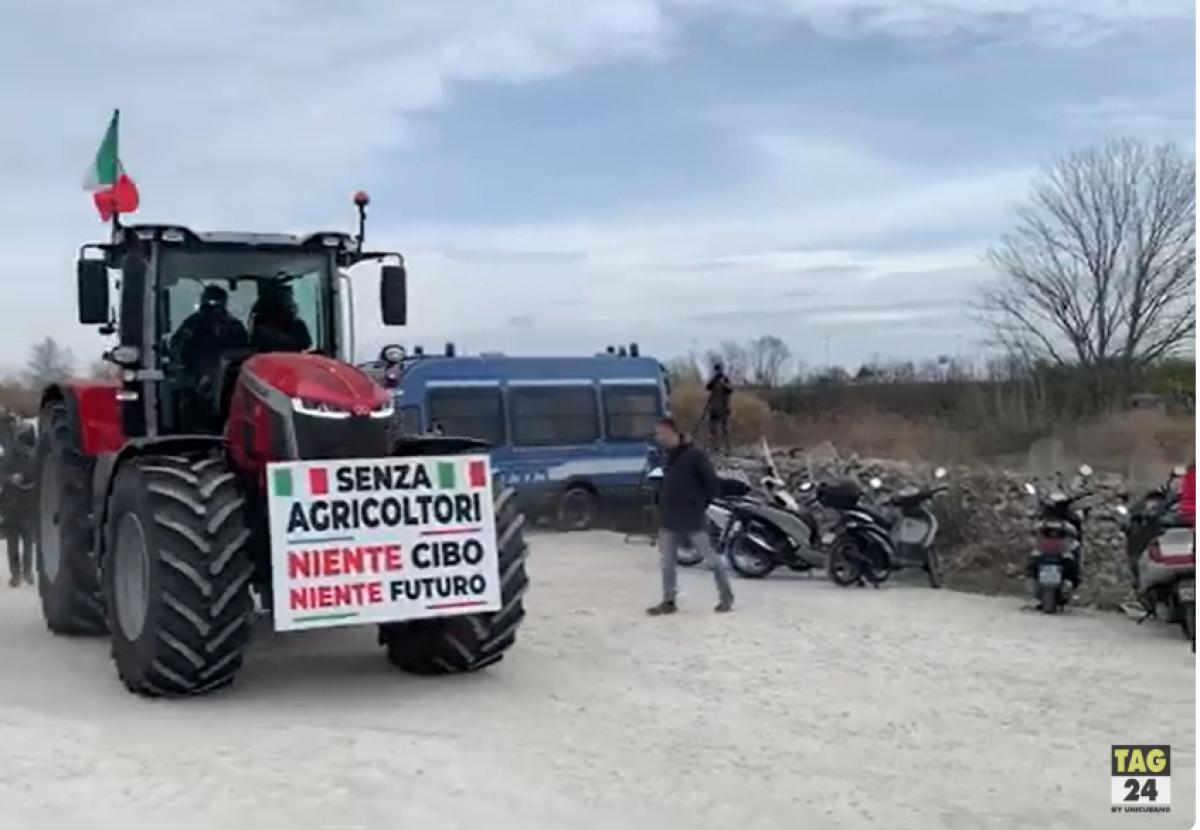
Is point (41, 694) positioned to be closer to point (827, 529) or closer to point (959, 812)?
point (959, 812)

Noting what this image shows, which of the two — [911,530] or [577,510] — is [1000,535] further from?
[577,510]

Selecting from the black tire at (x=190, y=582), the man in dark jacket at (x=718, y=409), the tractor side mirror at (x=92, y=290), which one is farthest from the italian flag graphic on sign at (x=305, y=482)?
the man in dark jacket at (x=718, y=409)

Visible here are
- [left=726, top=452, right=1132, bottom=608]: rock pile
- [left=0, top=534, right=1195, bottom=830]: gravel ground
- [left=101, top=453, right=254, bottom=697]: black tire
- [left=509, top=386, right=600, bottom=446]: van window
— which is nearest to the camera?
[left=0, top=534, right=1195, bottom=830]: gravel ground

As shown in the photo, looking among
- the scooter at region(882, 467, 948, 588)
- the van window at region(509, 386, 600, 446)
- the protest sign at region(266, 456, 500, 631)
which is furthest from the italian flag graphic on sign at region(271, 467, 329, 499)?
the van window at region(509, 386, 600, 446)

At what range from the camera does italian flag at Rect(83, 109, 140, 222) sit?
1085 centimetres

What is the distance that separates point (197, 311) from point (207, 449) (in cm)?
141

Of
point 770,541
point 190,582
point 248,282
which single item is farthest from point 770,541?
point 190,582

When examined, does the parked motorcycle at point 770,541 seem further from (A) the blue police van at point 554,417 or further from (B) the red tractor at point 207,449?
(B) the red tractor at point 207,449

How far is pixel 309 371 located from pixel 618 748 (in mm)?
3120

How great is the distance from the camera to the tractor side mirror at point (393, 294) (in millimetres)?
10391

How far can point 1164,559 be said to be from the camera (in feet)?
36.6

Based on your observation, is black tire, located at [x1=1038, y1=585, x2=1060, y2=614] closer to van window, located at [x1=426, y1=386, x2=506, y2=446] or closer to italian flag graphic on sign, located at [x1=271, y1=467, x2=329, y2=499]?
italian flag graphic on sign, located at [x1=271, y1=467, x2=329, y2=499]

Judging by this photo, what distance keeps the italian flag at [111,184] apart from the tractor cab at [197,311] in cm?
64

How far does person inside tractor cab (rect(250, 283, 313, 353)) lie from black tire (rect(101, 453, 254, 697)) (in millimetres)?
1579
